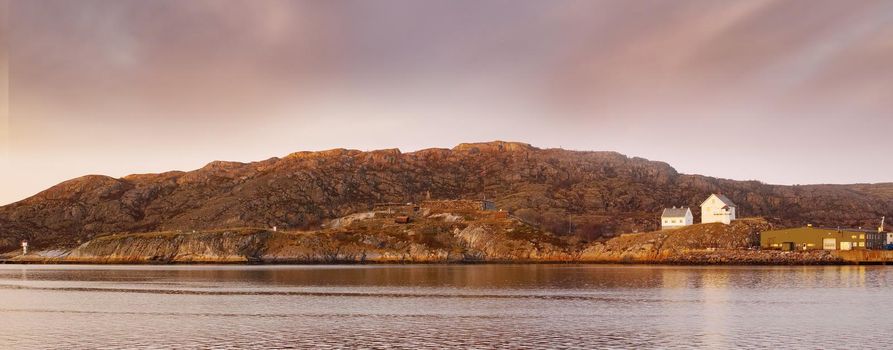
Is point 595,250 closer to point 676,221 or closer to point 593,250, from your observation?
point 593,250

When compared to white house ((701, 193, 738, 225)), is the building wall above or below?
below

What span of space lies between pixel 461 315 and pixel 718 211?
142505 millimetres

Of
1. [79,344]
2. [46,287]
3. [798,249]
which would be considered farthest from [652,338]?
[798,249]

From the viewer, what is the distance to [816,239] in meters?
171

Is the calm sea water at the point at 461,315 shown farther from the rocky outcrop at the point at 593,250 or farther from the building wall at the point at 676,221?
the building wall at the point at 676,221

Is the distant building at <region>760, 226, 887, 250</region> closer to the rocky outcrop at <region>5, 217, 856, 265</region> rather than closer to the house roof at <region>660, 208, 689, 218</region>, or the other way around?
the rocky outcrop at <region>5, 217, 856, 265</region>

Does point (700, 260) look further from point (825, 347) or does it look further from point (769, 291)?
point (825, 347)

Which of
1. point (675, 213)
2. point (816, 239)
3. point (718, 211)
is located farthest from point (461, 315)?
point (675, 213)

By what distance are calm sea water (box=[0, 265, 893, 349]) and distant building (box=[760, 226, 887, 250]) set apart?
71152 mm

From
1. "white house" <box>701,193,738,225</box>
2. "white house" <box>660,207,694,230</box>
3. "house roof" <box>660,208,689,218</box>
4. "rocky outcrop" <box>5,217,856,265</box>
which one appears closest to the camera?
"rocky outcrop" <box>5,217,856,265</box>

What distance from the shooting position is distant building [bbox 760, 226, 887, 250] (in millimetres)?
170375

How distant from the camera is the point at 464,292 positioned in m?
88.6

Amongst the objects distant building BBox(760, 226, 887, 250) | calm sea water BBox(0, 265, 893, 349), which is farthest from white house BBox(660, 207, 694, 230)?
calm sea water BBox(0, 265, 893, 349)

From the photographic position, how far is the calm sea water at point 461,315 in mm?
46656
